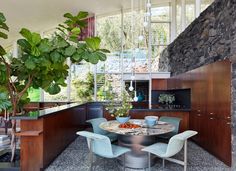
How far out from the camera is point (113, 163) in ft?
13.9

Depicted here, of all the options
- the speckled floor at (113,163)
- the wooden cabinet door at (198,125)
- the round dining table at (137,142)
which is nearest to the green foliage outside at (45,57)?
the round dining table at (137,142)

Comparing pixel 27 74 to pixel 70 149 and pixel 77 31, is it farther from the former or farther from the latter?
pixel 70 149

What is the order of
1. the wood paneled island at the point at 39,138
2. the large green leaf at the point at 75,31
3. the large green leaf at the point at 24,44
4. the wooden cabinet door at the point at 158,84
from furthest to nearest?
the wooden cabinet door at the point at 158,84 < the wood paneled island at the point at 39,138 < the large green leaf at the point at 75,31 < the large green leaf at the point at 24,44

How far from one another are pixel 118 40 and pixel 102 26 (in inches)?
35.8

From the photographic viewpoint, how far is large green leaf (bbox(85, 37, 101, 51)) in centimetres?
275

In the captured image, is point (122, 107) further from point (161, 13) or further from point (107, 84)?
point (161, 13)

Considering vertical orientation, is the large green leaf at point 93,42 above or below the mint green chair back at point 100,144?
above

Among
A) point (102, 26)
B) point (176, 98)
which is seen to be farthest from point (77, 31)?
point (102, 26)

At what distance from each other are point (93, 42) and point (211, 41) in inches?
130

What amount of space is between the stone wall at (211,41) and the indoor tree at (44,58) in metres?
2.56

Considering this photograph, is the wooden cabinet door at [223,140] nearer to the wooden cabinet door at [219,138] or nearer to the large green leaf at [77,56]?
the wooden cabinet door at [219,138]

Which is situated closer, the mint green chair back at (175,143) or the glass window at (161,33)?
the mint green chair back at (175,143)

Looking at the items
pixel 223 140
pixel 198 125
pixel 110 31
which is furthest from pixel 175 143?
pixel 110 31

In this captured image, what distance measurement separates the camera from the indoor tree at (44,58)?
9.17 feet
